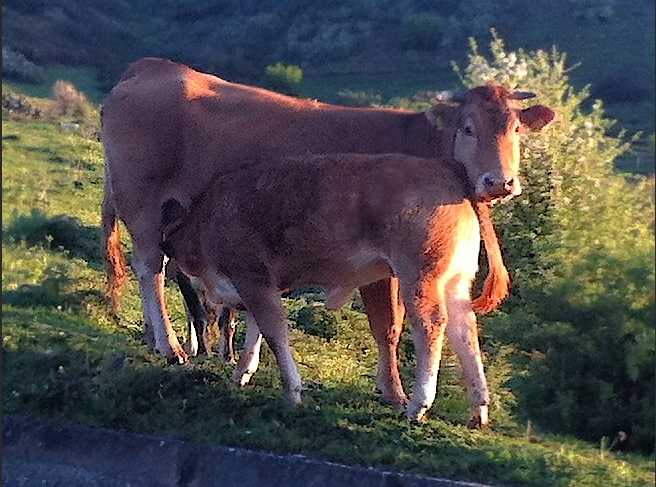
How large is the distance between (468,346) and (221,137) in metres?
2.63

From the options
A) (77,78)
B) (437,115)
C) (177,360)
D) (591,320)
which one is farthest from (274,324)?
(77,78)

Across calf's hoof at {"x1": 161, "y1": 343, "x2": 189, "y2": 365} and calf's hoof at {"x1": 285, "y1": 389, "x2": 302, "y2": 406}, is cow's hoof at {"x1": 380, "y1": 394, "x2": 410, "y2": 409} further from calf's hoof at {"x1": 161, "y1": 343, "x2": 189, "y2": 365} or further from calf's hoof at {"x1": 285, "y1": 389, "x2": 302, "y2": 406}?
calf's hoof at {"x1": 161, "y1": 343, "x2": 189, "y2": 365}

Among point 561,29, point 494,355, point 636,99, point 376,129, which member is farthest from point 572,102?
point 561,29

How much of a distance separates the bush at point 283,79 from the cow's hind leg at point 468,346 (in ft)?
68.6

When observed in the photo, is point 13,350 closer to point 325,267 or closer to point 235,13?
point 325,267

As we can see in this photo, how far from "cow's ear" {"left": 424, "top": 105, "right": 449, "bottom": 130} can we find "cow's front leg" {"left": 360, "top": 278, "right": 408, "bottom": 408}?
1195mm

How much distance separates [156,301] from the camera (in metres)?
8.56

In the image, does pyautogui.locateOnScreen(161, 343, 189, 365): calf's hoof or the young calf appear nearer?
the young calf

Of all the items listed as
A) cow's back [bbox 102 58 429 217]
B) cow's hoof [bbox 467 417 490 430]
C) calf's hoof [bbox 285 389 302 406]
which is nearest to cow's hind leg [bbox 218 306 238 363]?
cow's back [bbox 102 58 429 217]

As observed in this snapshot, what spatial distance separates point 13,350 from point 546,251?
4917 mm

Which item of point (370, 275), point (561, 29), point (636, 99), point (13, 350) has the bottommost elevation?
point (13, 350)

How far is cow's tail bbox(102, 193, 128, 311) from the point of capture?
9195 millimetres

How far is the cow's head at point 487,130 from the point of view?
7.05m

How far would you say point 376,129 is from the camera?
7.96 metres
